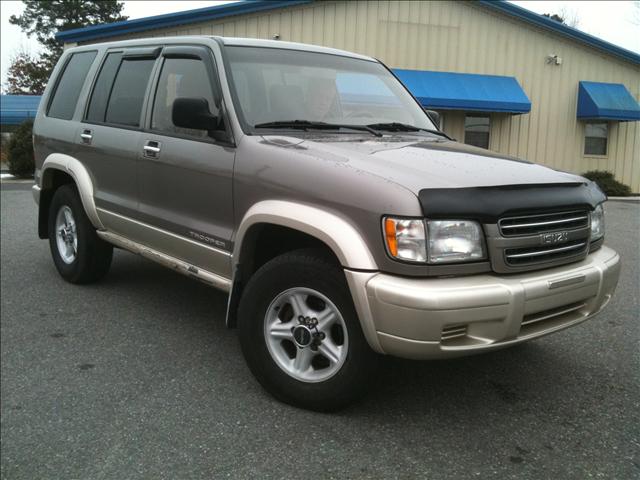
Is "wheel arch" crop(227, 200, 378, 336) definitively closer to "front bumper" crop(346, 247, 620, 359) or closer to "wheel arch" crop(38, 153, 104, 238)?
"front bumper" crop(346, 247, 620, 359)

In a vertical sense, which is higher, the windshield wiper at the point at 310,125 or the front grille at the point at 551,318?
the windshield wiper at the point at 310,125

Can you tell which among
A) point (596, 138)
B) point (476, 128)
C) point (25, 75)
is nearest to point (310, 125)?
point (476, 128)

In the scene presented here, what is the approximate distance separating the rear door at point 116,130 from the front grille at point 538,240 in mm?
2618

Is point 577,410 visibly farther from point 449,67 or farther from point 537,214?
point 449,67

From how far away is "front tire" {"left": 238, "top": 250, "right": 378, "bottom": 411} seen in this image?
2.82 m

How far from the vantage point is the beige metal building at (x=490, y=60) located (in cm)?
1558

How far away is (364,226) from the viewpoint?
2.66 m

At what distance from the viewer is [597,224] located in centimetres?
329

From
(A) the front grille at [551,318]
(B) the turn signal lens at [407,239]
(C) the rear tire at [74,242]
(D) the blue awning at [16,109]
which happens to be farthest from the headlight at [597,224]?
(D) the blue awning at [16,109]

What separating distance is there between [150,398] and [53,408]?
0.49 m

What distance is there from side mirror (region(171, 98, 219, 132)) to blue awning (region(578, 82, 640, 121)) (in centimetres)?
1625

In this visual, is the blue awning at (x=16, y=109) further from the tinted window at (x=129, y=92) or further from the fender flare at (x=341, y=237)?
the fender flare at (x=341, y=237)

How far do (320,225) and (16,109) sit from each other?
97.2 feet

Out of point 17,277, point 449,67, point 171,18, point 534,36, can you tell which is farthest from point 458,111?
point 17,277
